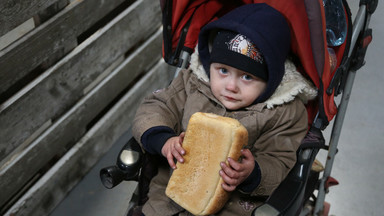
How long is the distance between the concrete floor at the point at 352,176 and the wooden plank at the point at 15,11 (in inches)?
35.3

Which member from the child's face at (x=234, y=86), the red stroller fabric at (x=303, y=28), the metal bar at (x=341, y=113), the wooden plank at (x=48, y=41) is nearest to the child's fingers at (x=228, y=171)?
the child's face at (x=234, y=86)

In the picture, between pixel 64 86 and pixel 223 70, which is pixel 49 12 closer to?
pixel 64 86

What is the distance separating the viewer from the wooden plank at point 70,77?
6.45ft

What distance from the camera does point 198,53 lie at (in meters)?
1.65

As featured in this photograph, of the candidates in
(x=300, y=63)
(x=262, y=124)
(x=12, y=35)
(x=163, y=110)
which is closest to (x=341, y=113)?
(x=300, y=63)

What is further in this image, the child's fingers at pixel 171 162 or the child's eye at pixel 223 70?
the child's eye at pixel 223 70

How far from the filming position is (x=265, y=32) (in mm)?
1438

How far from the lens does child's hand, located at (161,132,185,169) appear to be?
1397mm

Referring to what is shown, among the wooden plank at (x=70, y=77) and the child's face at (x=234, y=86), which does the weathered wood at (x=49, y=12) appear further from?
the child's face at (x=234, y=86)

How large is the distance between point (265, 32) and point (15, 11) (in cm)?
90

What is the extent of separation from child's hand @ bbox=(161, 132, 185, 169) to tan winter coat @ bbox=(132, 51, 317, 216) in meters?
0.10

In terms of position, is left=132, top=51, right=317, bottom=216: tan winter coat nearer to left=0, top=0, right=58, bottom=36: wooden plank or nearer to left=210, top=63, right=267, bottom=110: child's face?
left=210, top=63, right=267, bottom=110: child's face

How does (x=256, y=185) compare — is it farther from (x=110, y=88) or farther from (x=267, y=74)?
(x=110, y=88)

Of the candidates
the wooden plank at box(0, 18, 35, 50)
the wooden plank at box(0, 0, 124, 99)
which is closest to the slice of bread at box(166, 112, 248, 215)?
the wooden plank at box(0, 0, 124, 99)
